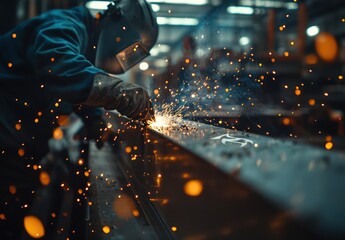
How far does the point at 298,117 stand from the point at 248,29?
207 inches

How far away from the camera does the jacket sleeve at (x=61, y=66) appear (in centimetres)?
142

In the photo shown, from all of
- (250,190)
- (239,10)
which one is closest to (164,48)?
(239,10)

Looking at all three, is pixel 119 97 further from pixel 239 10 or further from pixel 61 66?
pixel 239 10

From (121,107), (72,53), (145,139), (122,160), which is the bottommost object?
(122,160)

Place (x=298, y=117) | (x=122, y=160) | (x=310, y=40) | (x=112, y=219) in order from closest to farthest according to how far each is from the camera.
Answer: (x=112, y=219) < (x=122, y=160) < (x=298, y=117) < (x=310, y=40)

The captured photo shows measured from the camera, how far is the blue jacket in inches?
56.6

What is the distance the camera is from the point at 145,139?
5.31 ft

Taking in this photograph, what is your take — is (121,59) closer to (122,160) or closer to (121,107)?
(121,107)

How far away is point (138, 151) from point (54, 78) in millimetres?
619

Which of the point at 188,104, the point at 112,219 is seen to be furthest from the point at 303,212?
the point at 188,104

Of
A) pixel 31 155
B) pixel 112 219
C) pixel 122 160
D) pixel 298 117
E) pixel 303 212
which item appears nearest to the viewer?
pixel 303 212

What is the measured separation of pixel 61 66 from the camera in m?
1.43

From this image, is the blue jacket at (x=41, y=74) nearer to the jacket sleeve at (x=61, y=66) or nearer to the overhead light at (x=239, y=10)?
the jacket sleeve at (x=61, y=66)

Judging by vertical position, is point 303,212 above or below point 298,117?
above
